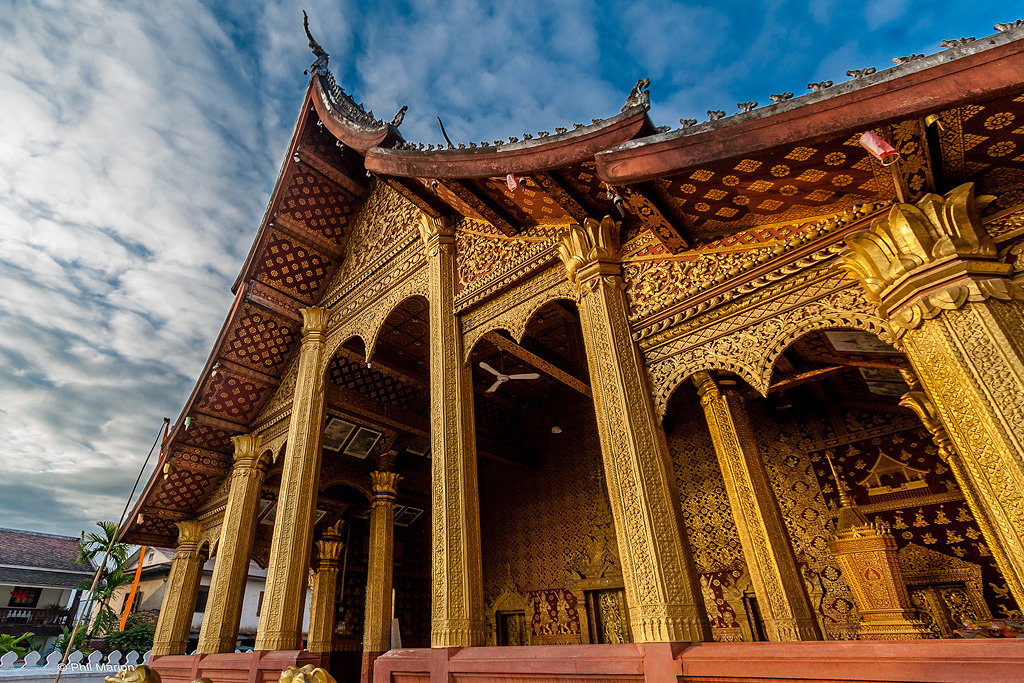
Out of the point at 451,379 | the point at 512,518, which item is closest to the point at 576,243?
the point at 451,379

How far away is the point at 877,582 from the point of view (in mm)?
5164

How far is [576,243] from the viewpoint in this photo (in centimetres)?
441

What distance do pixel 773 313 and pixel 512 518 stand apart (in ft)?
25.0

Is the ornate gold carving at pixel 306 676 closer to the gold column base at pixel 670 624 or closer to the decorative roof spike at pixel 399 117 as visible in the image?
the gold column base at pixel 670 624

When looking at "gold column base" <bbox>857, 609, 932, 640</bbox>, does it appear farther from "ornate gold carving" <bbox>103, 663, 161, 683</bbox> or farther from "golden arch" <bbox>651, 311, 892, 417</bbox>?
→ "ornate gold carving" <bbox>103, 663, 161, 683</bbox>

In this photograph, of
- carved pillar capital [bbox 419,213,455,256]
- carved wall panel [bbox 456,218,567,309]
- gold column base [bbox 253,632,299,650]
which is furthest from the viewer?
carved pillar capital [bbox 419,213,455,256]

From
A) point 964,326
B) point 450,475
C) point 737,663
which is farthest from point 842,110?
point 450,475

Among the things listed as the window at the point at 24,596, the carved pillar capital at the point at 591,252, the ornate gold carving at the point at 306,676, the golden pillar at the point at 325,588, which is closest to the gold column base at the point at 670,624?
the ornate gold carving at the point at 306,676

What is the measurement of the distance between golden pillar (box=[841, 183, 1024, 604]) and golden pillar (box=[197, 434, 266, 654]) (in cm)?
769

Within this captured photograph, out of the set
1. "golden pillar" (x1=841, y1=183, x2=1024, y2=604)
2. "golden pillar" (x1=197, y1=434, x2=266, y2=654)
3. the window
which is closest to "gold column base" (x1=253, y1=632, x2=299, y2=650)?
"golden pillar" (x1=197, y1=434, x2=266, y2=654)

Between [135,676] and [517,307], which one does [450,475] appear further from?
[135,676]

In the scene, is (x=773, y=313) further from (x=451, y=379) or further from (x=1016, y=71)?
(x=451, y=379)

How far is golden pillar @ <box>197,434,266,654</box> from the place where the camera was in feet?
23.1

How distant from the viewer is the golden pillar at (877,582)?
4797 millimetres
